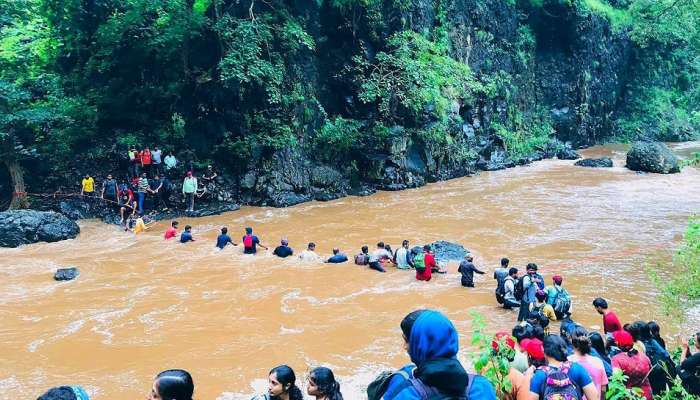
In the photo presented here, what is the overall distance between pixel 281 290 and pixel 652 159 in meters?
23.0

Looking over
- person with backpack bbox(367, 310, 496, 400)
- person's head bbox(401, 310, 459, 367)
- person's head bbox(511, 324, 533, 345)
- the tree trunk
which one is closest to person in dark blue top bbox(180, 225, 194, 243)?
the tree trunk

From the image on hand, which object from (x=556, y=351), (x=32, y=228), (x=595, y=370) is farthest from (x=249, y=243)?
(x=556, y=351)

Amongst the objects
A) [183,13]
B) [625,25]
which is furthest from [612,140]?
[183,13]

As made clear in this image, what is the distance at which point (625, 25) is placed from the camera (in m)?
40.5

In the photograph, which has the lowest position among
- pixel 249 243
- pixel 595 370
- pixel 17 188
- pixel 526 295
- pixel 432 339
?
pixel 526 295

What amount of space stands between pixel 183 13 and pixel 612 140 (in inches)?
1341

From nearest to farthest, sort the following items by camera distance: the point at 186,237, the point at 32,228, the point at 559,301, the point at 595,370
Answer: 1. the point at 595,370
2. the point at 559,301
3. the point at 186,237
4. the point at 32,228

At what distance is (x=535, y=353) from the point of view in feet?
18.2

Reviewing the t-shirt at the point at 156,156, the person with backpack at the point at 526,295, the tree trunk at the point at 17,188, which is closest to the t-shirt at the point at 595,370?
the person with backpack at the point at 526,295

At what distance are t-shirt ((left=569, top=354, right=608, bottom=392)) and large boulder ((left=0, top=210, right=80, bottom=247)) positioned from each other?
51.0 feet

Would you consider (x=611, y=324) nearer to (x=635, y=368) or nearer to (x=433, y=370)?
(x=635, y=368)

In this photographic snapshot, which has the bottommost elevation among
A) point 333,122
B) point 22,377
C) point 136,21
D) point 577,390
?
point 22,377

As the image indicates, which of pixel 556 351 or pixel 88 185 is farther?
pixel 88 185

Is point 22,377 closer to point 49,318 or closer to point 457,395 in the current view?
point 49,318
